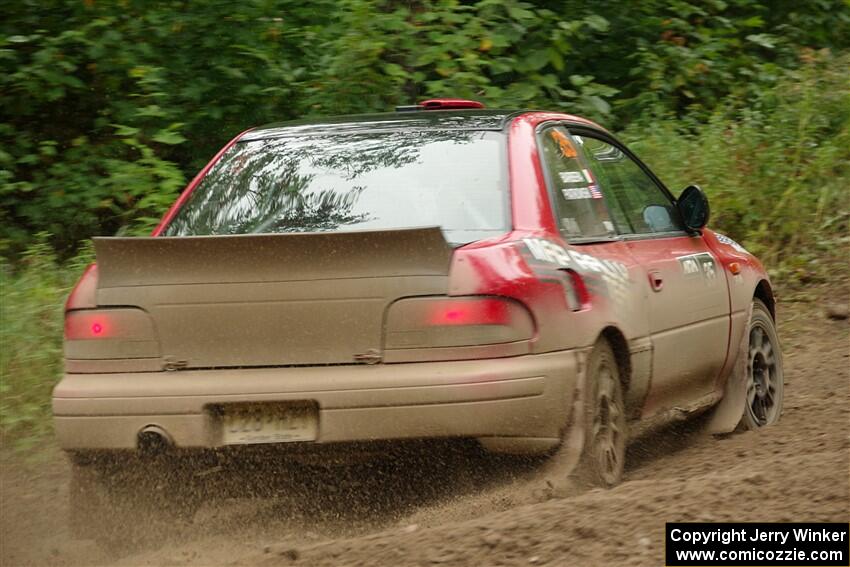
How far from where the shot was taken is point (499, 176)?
16.7ft

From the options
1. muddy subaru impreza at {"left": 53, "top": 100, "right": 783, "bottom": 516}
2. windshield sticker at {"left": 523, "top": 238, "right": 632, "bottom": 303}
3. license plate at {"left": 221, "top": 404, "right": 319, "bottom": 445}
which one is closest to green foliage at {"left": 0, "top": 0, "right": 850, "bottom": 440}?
muddy subaru impreza at {"left": 53, "top": 100, "right": 783, "bottom": 516}

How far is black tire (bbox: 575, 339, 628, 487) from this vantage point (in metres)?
4.89

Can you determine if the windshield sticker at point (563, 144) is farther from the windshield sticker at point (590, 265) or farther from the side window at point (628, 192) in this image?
the windshield sticker at point (590, 265)

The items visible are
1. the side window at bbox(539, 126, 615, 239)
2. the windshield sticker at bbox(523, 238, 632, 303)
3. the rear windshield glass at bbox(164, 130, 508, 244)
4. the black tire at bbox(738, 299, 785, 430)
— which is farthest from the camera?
the black tire at bbox(738, 299, 785, 430)

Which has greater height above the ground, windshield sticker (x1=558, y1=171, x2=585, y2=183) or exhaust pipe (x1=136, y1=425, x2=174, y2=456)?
windshield sticker (x1=558, y1=171, x2=585, y2=183)

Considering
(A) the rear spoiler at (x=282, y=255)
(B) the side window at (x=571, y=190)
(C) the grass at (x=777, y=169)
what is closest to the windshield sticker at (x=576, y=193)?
(B) the side window at (x=571, y=190)

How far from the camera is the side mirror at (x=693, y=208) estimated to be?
6.41 meters

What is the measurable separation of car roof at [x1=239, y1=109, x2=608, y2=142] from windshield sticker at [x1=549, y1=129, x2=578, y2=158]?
0.48 feet

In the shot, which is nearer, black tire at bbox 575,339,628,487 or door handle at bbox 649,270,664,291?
black tire at bbox 575,339,628,487

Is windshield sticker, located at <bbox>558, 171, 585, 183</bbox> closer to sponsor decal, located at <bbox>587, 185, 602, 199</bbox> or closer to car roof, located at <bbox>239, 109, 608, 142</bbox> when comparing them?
sponsor decal, located at <bbox>587, 185, 602, 199</bbox>

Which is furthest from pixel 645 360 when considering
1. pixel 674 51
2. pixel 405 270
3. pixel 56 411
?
pixel 674 51

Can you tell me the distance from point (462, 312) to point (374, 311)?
29cm

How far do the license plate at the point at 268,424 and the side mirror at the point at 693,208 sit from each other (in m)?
2.57

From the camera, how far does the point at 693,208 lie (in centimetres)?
646
